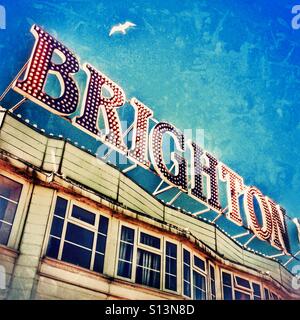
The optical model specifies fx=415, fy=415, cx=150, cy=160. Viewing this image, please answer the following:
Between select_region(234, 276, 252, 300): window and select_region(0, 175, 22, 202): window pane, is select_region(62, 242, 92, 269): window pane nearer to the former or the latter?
select_region(0, 175, 22, 202): window pane

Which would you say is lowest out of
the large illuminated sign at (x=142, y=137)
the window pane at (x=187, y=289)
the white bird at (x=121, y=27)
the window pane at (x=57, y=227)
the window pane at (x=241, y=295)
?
the window pane at (x=187, y=289)

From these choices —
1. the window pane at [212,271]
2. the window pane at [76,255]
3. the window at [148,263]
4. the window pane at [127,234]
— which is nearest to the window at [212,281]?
the window pane at [212,271]

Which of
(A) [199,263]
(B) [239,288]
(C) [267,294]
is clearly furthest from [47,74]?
(C) [267,294]

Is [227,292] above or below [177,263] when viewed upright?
below

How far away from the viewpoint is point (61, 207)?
5.26 metres

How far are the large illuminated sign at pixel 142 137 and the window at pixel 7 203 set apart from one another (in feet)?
4.11

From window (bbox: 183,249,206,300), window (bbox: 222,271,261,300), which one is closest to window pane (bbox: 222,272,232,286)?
window (bbox: 222,271,261,300)

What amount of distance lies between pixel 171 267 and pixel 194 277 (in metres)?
0.41

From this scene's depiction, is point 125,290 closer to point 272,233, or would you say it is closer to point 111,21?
point 272,233

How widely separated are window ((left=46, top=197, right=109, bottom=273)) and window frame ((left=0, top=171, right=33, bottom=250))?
37cm

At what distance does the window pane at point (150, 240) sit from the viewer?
19.1 ft

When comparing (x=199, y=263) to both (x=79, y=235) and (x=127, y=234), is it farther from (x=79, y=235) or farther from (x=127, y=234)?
(x=79, y=235)

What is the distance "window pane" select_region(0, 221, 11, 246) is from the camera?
4658 millimetres

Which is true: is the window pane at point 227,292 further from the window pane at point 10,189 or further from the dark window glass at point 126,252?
the window pane at point 10,189
